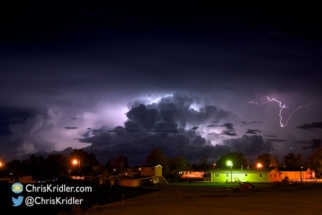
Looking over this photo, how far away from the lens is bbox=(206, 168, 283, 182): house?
108750mm

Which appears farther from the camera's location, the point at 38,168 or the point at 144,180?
the point at 38,168

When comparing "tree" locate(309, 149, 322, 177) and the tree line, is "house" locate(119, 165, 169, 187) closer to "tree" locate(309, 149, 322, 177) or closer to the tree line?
the tree line

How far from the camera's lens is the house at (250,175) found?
4281 inches

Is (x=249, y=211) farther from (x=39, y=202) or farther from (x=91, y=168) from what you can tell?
(x=91, y=168)

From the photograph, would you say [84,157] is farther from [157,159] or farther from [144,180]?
[144,180]

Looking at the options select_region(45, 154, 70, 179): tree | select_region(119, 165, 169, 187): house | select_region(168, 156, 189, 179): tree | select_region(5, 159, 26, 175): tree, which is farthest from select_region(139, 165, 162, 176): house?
select_region(168, 156, 189, 179): tree

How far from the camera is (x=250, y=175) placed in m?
110

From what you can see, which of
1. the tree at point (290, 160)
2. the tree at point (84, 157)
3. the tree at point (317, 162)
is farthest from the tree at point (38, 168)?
the tree at point (290, 160)

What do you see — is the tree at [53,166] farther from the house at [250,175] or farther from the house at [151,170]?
the house at [250,175]

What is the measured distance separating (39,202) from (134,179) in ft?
158

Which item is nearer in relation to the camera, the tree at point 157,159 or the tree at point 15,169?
the tree at point 15,169

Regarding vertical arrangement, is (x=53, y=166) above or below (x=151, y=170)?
above

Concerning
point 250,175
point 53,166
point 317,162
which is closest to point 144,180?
point 53,166

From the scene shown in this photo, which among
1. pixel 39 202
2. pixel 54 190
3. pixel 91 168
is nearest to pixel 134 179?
pixel 54 190
